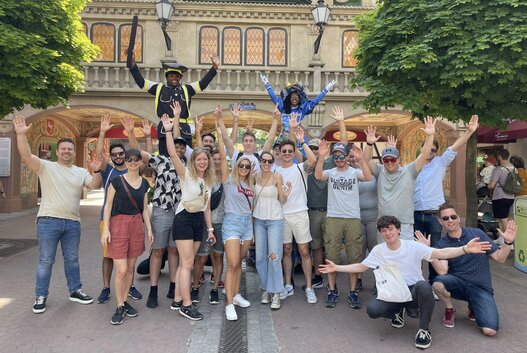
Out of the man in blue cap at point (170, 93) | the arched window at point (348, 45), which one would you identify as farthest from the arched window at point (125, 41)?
the man in blue cap at point (170, 93)

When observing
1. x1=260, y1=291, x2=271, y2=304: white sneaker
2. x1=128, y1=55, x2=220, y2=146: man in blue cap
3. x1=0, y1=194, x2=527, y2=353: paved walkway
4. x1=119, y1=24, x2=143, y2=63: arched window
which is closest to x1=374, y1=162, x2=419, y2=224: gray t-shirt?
x1=0, y1=194, x2=527, y2=353: paved walkway

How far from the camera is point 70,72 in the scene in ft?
24.7

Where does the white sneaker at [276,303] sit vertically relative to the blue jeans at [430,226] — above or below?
below

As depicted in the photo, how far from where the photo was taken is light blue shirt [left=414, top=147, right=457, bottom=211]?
5.29 m

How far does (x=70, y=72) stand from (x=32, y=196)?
34.6 ft

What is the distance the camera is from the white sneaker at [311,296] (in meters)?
5.03

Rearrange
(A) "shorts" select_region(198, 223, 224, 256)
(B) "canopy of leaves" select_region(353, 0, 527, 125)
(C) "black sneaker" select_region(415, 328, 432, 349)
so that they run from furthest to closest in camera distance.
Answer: (B) "canopy of leaves" select_region(353, 0, 527, 125) < (A) "shorts" select_region(198, 223, 224, 256) < (C) "black sneaker" select_region(415, 328, 432, 349)

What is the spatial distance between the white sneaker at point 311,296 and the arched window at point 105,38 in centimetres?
1303

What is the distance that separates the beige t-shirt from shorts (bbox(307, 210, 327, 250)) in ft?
A: 10.2

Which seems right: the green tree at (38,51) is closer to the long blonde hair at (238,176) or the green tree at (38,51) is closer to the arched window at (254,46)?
the long blonde hair at (238,176)

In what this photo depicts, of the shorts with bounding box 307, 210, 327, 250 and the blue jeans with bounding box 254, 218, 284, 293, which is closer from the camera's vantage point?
the blue jeans with bounding box 254, 218, 284, 293

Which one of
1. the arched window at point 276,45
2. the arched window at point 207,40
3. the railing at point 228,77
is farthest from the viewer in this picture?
the arched window at point 276,45

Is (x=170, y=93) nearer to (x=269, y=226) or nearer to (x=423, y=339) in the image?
(x=269, y=226)

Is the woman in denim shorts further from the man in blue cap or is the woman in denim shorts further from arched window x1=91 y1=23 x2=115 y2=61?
arched window x1=91 y1=23 x2=115 y2=61
